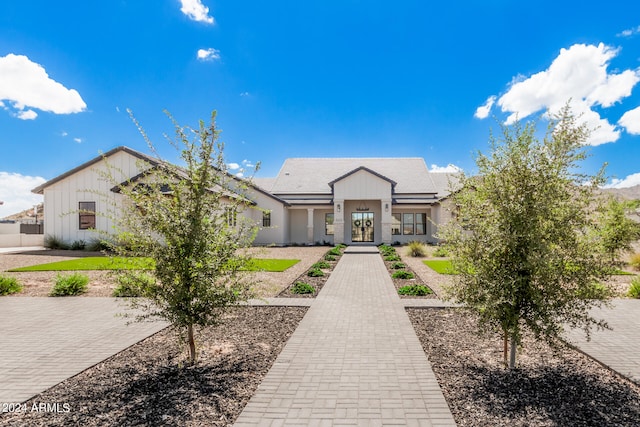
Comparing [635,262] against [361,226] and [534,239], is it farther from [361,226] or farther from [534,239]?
[361,226]

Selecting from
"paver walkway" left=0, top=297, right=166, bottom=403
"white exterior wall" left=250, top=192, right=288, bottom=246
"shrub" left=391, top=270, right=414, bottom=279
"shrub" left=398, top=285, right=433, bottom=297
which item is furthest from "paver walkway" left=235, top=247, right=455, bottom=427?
"white exterior wall" left=250, top=192, right=288, bottom=246

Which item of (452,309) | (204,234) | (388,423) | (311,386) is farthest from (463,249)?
(452,309)

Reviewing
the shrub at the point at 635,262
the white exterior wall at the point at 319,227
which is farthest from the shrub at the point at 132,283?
the white exterior wall at the point at 319,227

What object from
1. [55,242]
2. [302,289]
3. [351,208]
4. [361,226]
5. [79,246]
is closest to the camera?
[302,289]

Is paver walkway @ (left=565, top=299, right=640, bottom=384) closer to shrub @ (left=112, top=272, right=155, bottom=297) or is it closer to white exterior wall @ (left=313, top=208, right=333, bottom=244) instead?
shrub @ (left=112, top=272, right=155, bottom=297)

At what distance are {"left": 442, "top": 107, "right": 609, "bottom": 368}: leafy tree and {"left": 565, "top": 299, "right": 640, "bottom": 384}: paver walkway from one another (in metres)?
0.89

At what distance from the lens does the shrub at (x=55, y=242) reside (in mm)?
24578

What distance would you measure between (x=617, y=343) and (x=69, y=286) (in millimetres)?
13573

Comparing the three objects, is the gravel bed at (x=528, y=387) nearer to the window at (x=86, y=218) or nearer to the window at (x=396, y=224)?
the window at (x=86, y=218)

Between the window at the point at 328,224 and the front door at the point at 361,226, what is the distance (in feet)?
6.29

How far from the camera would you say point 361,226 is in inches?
1283

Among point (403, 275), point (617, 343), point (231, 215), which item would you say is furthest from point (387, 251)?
point (231, 215)

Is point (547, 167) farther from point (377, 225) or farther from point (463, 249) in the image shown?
point (377, 225)

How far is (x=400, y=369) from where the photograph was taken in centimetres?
533
